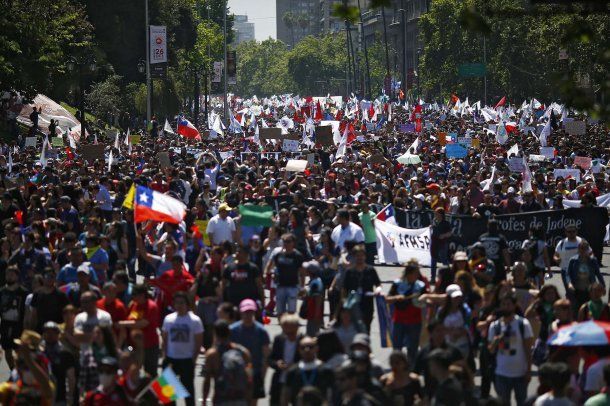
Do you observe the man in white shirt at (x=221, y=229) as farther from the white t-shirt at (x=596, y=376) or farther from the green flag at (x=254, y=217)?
the white t-shirt at (x=596, y=376)

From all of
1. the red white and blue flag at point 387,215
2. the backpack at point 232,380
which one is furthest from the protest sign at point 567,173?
the backpack at point 232,380

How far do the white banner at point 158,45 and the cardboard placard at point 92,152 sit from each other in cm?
3025

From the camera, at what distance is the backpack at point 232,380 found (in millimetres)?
10273

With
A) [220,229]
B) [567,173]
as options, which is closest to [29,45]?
[567,173]

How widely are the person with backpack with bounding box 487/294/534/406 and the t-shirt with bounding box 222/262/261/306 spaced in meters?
2.94

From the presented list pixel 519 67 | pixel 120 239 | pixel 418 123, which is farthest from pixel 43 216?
pixel 519 67

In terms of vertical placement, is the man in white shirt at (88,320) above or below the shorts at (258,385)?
above

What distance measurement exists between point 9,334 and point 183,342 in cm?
290

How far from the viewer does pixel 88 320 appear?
1205cm

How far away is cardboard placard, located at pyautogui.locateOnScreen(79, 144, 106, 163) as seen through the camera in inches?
1421

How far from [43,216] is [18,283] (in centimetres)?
673

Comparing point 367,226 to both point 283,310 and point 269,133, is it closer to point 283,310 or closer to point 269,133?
point 283,310

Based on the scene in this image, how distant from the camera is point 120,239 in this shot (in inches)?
709

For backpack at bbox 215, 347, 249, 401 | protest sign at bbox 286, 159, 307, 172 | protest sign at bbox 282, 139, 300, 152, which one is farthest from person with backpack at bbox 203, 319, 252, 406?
protest sign at bbox 282, 139, 300, 152
